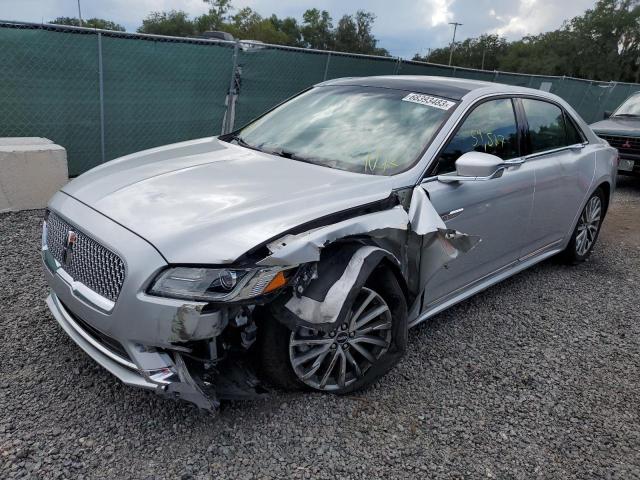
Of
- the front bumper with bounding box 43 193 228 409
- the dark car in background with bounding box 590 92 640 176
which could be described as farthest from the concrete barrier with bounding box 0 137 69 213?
the dark car in background with bounding box 590 92 640 176

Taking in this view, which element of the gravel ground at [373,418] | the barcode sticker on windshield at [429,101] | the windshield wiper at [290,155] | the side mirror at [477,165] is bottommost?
the gravel ground at [373,418]

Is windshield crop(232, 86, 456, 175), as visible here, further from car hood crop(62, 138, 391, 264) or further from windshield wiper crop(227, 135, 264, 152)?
car hood crop(62, 138, 391, 264)

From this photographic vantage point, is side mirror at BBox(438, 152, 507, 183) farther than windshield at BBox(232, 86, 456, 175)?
No

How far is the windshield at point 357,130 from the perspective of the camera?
10.4 ft

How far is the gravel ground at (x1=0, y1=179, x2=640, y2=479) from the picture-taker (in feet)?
7.61

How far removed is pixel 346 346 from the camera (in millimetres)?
2703

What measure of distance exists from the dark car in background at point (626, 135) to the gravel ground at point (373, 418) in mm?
6449

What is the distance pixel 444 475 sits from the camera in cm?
235

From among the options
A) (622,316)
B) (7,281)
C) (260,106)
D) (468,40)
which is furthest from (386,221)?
(468,40)

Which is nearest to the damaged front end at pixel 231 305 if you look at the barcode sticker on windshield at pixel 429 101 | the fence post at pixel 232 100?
the barcode sticker on windshield at pixel 429 101

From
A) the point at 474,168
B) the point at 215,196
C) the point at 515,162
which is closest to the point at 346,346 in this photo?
the point at 215,196

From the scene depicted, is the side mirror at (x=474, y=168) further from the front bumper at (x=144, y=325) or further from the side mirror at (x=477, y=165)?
the front bumper at (x=144, y=325)

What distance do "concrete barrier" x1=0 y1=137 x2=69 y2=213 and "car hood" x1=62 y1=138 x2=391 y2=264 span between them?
2.56m

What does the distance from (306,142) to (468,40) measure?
98369 millimetres
